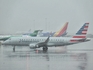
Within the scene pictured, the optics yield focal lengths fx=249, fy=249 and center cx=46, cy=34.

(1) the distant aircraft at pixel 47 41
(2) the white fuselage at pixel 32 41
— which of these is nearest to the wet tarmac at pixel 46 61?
(1) the distant aircraft at pixel 47 41

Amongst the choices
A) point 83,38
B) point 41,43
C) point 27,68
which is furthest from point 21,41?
point 27,68

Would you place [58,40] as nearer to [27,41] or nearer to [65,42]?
[65,42]

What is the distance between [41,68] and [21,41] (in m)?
25.7

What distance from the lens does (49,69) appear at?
780 inches

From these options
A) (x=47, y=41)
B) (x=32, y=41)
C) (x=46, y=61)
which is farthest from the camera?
(x=32, y=41)

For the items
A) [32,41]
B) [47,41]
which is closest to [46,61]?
[47,41]

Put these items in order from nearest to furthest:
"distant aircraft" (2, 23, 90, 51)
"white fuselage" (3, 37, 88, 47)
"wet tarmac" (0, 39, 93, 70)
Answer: "wet tarmac" (0, 39, 93, 70), "distant aircraft" (2, 23, 90, 51), "white fuselage" (3, 37, 88, 47)

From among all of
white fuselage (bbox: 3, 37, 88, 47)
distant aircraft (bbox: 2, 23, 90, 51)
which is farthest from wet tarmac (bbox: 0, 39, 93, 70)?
white fuselage (bbox: 3, 37, 88, 47)

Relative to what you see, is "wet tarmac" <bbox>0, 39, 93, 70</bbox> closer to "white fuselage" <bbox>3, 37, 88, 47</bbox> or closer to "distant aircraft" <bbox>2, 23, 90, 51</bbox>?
"distant aircraft" <bbox>2, 23, 90, 51</bbox>

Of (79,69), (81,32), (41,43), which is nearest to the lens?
(79,69)

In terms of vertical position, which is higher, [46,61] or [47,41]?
[47,41]

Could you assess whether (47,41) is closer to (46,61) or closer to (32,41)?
(32,41)

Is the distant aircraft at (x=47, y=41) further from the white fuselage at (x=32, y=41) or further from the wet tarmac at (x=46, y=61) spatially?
A: the wet tarmac at (x=46, y=61)

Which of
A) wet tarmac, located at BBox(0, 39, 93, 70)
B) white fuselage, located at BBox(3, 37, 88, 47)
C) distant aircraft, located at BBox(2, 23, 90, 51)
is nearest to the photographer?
wet tarmac, located at BBox(0, 39, 93, 70)
